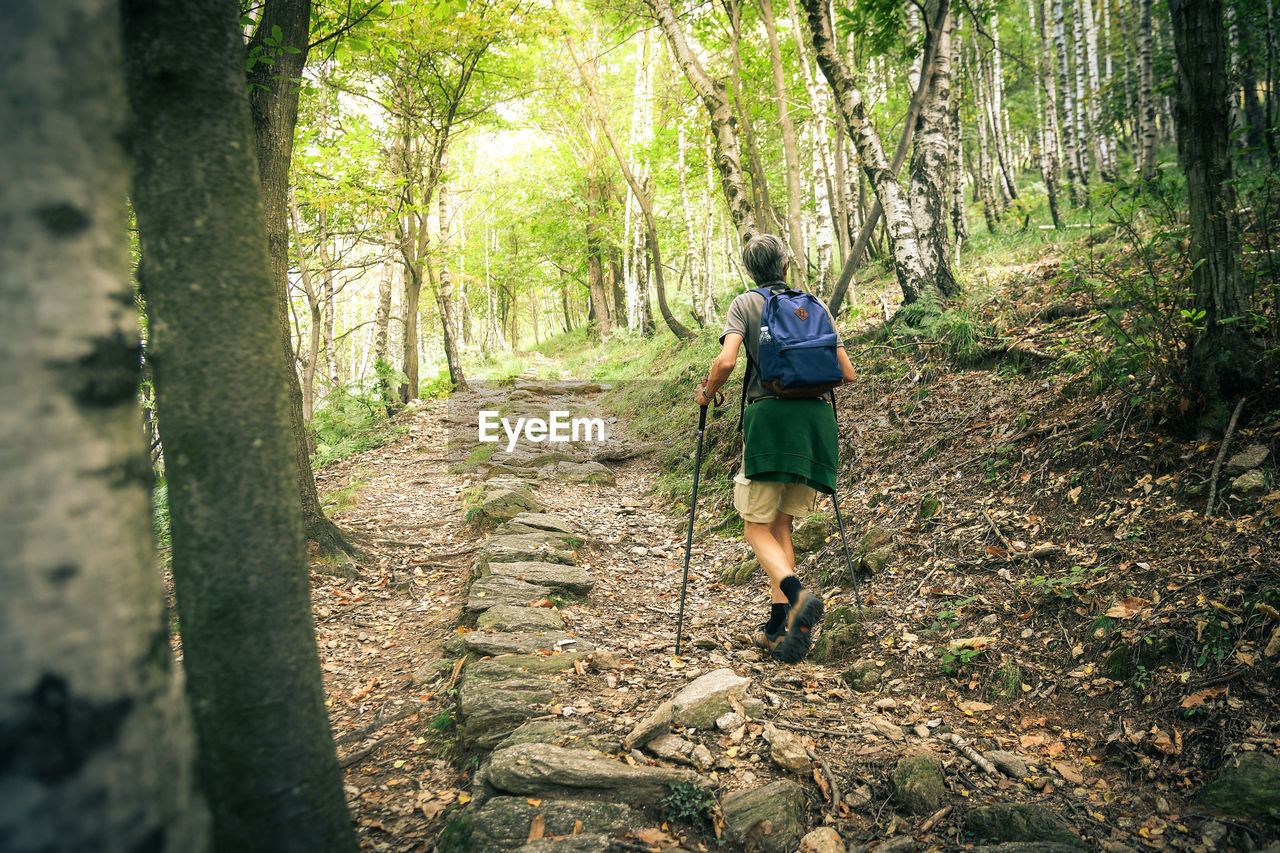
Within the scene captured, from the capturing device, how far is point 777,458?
147 inches

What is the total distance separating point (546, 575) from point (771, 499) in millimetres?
2047

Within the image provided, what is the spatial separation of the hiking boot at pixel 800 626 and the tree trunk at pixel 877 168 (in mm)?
4845

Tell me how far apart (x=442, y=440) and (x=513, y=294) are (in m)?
27.5

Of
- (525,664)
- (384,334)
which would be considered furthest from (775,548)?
(384,334)

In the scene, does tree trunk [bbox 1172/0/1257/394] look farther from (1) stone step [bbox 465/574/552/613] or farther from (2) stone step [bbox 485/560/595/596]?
(1) stone step [bbox 465/574/552/613]

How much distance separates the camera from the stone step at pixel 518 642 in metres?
3.79

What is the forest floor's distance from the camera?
2.51m

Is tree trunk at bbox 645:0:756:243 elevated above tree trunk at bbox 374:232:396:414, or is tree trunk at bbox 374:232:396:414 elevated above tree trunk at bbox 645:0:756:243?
tree trunk at bbox 645:0:756:243

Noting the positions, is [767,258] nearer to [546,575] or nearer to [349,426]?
[546,575]

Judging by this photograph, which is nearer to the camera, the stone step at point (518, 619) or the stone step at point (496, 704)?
the stone step at point (496, 704)

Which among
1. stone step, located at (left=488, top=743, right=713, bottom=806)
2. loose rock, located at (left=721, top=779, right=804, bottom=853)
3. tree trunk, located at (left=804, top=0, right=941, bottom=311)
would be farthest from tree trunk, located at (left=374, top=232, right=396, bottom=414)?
loose rock, located at (left=721, top=779, right=804, bottom=853)

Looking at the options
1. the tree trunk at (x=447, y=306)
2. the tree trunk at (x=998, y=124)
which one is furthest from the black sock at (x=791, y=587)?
the tree trunk at (x=998, y=124)

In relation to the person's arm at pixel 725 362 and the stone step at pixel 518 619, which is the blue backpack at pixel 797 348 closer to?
the person's arm at pixel 725 362

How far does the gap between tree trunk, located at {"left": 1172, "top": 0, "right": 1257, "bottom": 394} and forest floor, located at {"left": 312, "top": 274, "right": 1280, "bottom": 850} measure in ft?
1.31
